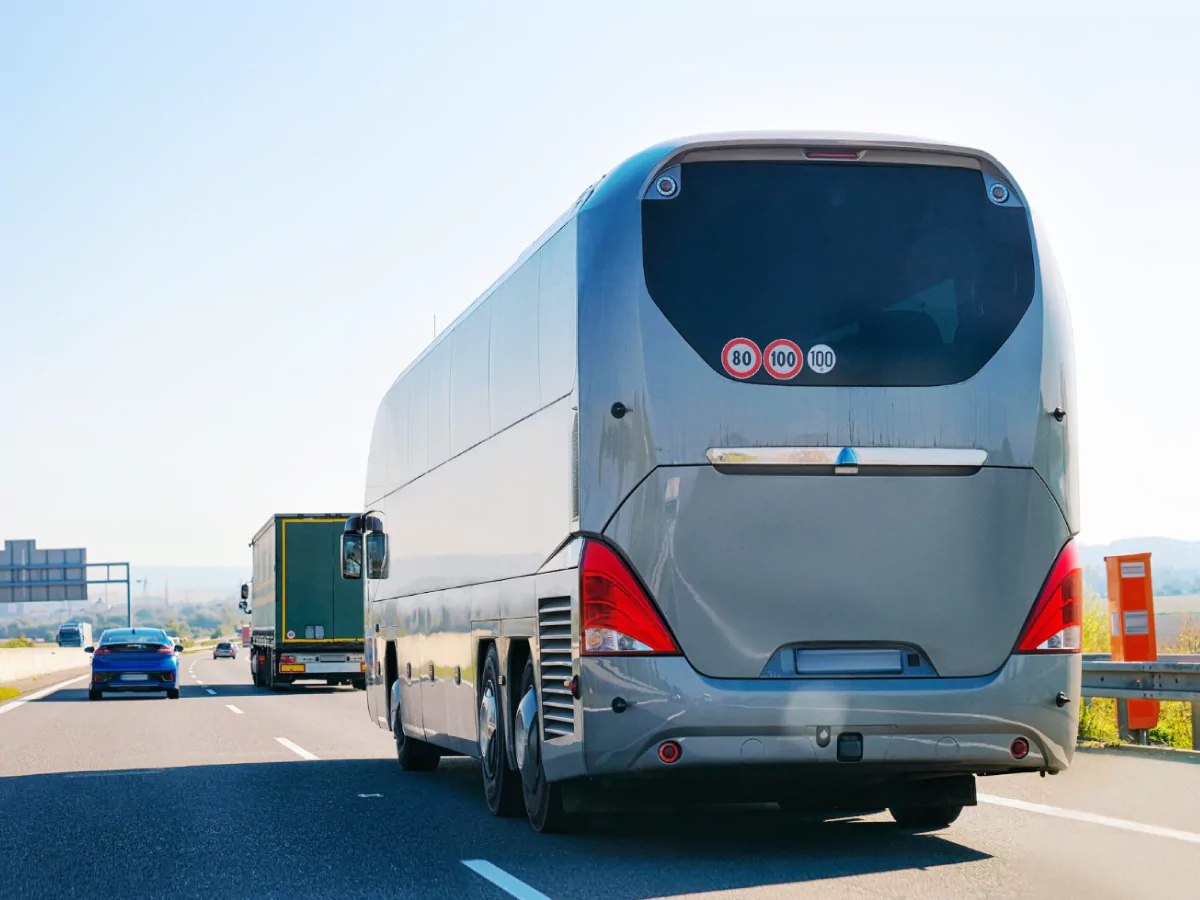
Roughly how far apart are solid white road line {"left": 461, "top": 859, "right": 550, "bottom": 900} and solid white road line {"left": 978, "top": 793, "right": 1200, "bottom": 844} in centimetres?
377

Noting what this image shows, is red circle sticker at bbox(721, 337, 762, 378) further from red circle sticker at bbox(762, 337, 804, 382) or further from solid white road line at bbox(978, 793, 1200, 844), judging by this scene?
solid white road line at bbox(978, 793, 1200, 844)

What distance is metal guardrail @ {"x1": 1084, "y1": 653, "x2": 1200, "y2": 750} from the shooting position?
14180 mm

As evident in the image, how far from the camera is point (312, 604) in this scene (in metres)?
35.7

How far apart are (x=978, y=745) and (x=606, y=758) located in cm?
190

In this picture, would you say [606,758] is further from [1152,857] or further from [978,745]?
[1152,857]

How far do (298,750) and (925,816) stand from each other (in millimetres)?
9374

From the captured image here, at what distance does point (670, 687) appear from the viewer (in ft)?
27.6

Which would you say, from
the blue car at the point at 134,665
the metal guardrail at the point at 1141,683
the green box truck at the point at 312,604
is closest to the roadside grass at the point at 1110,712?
the metal guardrail at the point at 1141,683

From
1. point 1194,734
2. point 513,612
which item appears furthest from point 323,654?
point 513,612

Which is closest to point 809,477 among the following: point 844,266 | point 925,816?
point 844,266

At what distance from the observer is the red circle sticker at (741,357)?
8664 mm

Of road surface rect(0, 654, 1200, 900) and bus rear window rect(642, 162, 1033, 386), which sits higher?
bus rear window rect(642, 162, 1033, 386)

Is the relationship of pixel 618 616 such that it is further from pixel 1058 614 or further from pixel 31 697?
pixel 31 697

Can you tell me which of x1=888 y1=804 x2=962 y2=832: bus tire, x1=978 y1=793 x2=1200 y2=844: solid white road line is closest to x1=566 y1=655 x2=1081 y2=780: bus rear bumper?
x1=978 y1=793 x2=1200 y2=844: solid white road line
